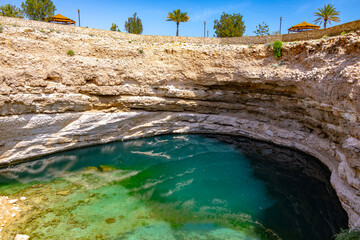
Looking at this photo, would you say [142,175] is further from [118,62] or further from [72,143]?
[118,62]

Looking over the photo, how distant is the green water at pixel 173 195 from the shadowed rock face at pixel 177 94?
4.82 ft

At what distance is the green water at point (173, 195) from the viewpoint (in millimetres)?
10047

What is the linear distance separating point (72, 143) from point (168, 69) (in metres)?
10.7

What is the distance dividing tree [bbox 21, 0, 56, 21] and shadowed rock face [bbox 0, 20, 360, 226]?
2441 centimetres

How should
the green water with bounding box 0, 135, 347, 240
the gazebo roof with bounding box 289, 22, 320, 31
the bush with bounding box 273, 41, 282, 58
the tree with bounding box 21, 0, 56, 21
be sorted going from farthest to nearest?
1. the tree with bounding box 21, 0, 56, 21
2. the gazebo roof with bounding box 289, 22, 320, 31
3. the bush with bounding box 273, 41, 282, 58
4. the green water with bounding box 0, 135, 347, 240

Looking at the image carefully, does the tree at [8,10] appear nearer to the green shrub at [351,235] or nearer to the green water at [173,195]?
the green water at [173,195]

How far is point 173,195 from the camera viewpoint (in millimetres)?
12969

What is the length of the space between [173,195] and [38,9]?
1653 inches

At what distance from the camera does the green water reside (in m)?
10.0

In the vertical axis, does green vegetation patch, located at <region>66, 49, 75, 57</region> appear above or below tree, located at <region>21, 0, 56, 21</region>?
below

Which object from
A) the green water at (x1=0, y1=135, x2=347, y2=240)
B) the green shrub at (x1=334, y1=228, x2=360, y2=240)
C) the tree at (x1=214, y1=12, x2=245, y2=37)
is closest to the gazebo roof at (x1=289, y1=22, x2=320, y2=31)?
the tree at (x1=214, y1=12, x2=245, y2=37)

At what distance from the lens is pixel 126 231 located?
386 inches

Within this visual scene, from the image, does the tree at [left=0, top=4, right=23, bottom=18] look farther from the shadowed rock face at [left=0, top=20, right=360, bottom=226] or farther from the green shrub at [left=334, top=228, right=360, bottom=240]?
the green shrub at [left=334, top=228, right=360, bottom=240]

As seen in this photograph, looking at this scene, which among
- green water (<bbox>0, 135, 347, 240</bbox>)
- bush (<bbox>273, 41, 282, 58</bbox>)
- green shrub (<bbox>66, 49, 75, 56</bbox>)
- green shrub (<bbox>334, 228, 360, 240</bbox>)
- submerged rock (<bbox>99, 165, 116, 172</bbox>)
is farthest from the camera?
bush (<bbox>273, 41, 282, 58</bbox>)
